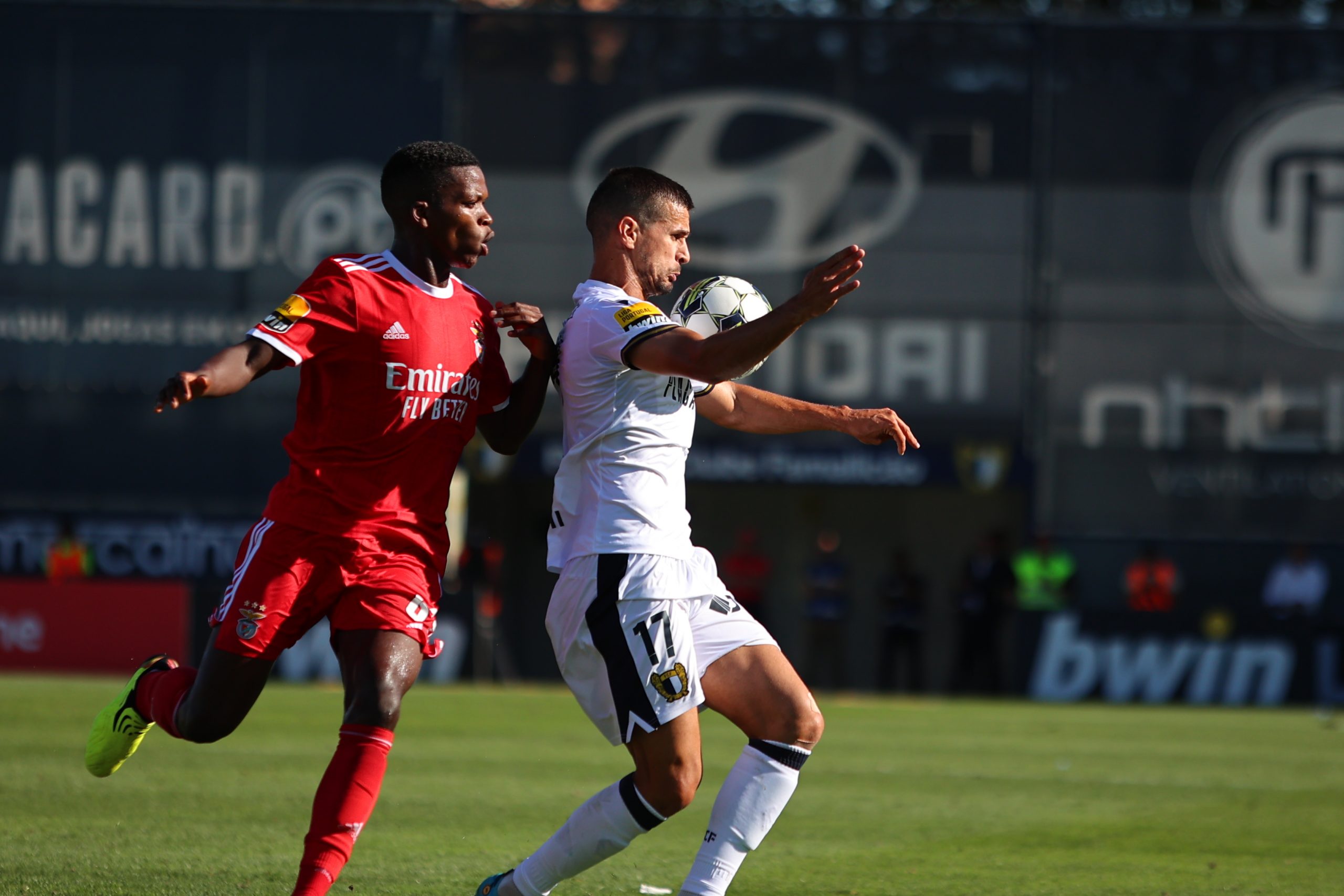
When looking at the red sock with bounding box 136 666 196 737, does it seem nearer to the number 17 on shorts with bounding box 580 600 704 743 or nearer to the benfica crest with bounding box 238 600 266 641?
the benfica crest with bounding box 238 600 266 641

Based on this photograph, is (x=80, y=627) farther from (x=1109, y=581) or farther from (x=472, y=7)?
(x=1109, y=581)

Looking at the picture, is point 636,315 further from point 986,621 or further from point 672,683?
point 986,621

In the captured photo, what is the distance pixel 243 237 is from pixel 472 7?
4929mm

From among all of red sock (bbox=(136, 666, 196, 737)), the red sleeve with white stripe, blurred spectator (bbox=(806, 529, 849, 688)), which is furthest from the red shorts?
blurred spectator (bbox=(806, 529, 849, 688))

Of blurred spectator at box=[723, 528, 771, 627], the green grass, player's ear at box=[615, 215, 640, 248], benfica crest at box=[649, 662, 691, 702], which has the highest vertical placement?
player's ear at box=[615, 215, 640, 248]

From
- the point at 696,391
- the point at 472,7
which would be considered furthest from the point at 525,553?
the point at 696,391

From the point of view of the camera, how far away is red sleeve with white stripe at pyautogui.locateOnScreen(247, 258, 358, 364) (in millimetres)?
4961

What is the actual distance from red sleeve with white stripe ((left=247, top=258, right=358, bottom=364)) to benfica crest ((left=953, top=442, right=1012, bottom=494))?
19.7 meters

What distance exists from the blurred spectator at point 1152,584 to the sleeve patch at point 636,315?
60.9 ft

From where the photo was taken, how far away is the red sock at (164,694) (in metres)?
5.27

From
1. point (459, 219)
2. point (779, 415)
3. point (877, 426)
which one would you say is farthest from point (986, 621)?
point (459, 219)

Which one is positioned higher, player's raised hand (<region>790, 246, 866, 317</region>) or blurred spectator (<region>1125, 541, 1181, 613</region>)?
player's raised hand (<region>790, 246, 866, 317</region>)

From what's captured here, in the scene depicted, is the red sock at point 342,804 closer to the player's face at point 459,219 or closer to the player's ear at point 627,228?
the player's face at point 459,219

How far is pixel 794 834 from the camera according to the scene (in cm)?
799
